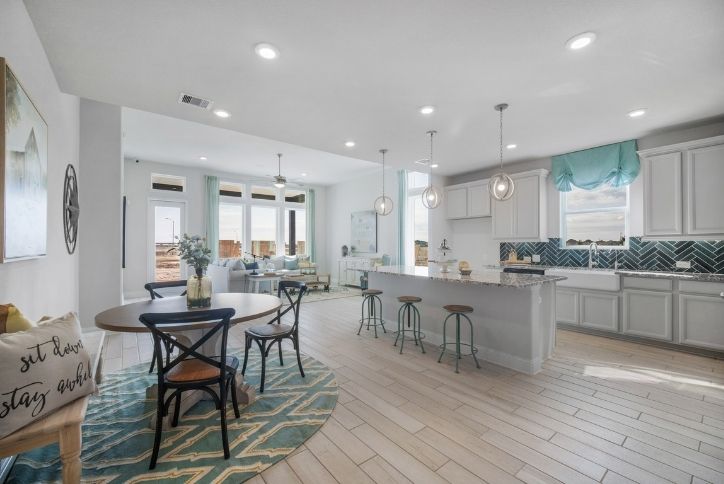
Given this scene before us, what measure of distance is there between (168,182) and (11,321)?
24.0 ft

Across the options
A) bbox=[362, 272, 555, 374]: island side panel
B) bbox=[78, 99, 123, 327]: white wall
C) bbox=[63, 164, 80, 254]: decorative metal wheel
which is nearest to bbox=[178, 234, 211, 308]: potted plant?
bbox=[63, 164, 80, 254]: decorative metal wheel

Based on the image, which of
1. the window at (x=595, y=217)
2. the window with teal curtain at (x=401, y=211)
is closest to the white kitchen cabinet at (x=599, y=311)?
the window at (x=595, y=217)

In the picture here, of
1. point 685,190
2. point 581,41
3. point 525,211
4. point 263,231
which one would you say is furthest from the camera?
point 263,231

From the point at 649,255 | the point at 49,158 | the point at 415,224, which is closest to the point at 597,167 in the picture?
the point at 649,255

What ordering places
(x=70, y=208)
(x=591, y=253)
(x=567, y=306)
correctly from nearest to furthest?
1. (x=70, y=208)
2. (x=567, y=306)
3. (x=591, y=253)

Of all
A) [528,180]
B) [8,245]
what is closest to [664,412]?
[528,180]

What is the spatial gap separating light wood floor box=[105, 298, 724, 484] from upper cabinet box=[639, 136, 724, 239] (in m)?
1.52

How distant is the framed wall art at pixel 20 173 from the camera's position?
1.53 metres

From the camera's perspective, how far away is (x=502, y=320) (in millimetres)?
3285

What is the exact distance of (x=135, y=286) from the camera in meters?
7.18

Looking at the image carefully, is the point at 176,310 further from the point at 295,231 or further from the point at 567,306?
the point at 295,231

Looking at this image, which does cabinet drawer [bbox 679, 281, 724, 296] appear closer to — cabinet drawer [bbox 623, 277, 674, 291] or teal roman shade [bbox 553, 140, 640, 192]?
cabinet drawer [bbox 623, 277, 674, 291]

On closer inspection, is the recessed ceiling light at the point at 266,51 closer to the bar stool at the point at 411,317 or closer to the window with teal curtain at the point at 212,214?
the bar stool at the point at 411,317

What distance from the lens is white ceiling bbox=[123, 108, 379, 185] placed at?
5.12 m
